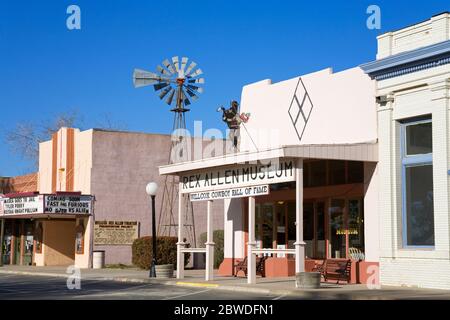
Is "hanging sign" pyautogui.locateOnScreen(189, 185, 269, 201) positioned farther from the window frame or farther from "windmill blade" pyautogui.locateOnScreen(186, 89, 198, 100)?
"windmill blade" pyautogui.locateOnScreen(186, 89, 198, 100)

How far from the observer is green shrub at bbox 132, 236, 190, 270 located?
34281 millimetres

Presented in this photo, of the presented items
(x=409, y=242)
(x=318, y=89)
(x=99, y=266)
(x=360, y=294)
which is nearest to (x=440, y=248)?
(x=409, y=242)

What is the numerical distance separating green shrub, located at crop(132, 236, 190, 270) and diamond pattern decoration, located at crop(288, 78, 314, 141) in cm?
987

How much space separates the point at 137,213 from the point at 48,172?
6.69m

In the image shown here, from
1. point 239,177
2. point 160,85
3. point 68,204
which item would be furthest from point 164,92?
point 239,177

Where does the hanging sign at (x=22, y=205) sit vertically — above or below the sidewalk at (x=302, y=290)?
above

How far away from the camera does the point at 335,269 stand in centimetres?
2427

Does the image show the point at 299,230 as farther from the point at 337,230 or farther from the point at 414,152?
the point at 414,152

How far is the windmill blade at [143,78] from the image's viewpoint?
1449 inches

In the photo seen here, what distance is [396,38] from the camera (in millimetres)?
23203

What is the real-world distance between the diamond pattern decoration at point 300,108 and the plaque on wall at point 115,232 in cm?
1431

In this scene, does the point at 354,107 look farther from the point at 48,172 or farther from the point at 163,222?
the point at 48,172

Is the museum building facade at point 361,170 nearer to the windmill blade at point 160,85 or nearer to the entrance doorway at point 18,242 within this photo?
the windmill blade at point 160,85

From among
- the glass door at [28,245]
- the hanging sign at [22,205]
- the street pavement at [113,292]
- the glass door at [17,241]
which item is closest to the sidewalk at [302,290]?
the street pavement at [113,292]
